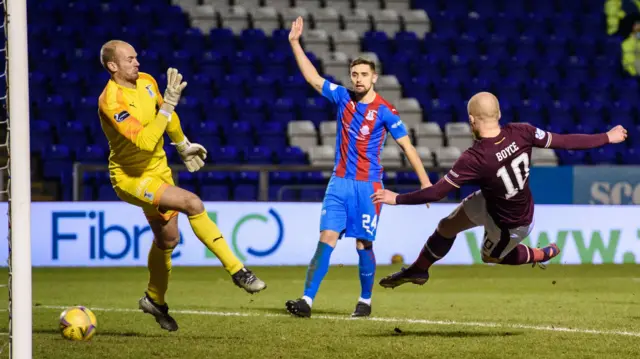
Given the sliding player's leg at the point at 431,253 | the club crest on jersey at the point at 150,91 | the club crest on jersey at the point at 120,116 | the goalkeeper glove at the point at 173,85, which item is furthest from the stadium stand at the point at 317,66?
the goalkeeper glove at the point at 173,85

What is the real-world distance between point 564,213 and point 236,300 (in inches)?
225

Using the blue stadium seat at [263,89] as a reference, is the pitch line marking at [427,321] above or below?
below

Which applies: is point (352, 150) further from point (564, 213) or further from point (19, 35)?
point (564, 213)

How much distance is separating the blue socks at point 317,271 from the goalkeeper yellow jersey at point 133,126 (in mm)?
1447

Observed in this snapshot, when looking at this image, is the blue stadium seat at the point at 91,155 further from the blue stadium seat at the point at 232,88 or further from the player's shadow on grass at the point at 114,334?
the player's shadow on grass at the point at 114,334

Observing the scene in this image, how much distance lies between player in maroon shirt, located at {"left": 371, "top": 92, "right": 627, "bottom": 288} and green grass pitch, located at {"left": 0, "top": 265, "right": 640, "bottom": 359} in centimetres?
59

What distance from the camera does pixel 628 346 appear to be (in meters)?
6.34

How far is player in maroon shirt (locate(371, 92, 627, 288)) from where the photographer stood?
22.0 feet

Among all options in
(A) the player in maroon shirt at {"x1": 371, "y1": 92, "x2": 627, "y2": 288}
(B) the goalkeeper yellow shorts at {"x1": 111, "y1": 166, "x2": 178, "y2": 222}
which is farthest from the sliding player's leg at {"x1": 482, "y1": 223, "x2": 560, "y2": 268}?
(B) the goalkeeper yellow shorts at {"x1": 111, "y1": 166, "x2": 178, "y2": 222}

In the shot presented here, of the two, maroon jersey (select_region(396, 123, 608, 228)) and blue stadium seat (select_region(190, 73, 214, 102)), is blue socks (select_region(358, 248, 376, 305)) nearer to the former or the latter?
maroon jersey (select_region(396, 123, 608, 228))

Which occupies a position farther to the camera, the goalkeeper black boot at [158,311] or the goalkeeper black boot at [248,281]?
the goalkeeper black boot at [158,311]

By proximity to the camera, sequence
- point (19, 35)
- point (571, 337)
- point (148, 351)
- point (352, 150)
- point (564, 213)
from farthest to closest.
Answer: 1. point (564, 213)
2. point (352, 150)
3. point (571, 337)
4. point (148, 351)
5. point (19, 35)

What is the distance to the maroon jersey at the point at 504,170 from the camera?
672cm

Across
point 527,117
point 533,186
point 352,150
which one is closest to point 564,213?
point 533,186
